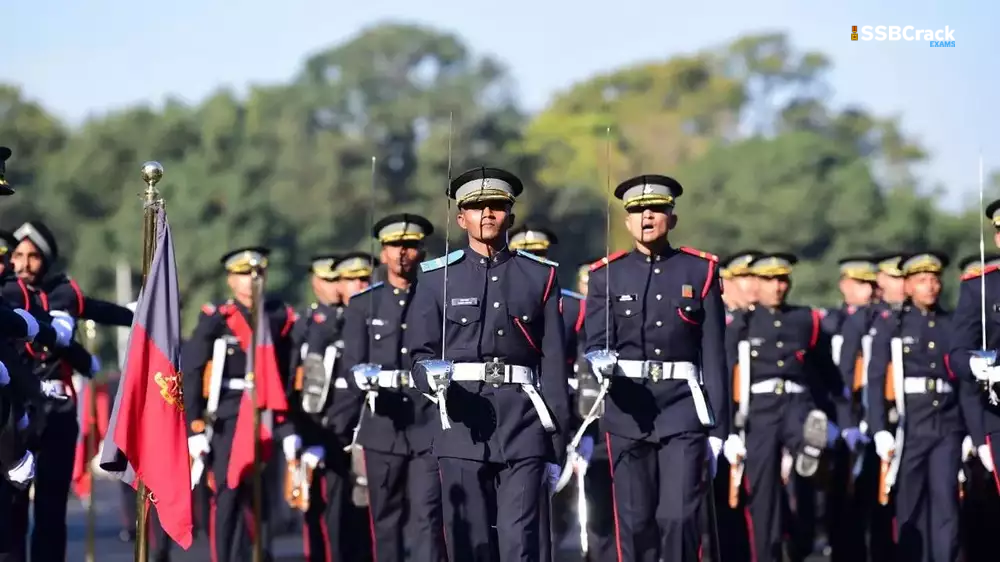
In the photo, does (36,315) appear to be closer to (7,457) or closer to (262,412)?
(7,457)

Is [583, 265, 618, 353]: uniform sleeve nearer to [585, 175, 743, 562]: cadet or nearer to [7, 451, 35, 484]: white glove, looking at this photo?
[585, 175, 743, 562]: cadet

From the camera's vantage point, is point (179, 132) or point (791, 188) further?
point (179, 132)

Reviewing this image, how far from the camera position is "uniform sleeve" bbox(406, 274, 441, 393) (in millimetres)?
11219

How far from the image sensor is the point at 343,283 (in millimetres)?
17047

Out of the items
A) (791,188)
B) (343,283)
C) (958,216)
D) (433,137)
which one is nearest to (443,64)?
(433,137)

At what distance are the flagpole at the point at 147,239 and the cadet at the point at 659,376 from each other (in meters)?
2.70

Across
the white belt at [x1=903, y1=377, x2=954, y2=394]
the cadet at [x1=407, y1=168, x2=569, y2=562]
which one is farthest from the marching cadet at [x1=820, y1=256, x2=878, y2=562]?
the cadet at [x1=407, y1=168, x2=569, y2=562]

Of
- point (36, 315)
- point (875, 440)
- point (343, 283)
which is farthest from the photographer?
point (343, 283)

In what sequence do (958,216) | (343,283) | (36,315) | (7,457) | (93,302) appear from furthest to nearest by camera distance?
(958,216) → (343,283) → (93,302) → (36,315) → (7,457)

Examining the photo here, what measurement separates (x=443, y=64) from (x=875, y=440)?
234ft

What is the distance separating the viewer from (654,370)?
40.5 feet

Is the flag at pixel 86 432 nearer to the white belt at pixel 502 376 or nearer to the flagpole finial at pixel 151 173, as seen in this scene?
the white belt at pixel 502 376

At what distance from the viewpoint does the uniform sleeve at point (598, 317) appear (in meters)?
12.6

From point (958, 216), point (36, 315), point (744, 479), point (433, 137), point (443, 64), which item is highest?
point (443, 64)
